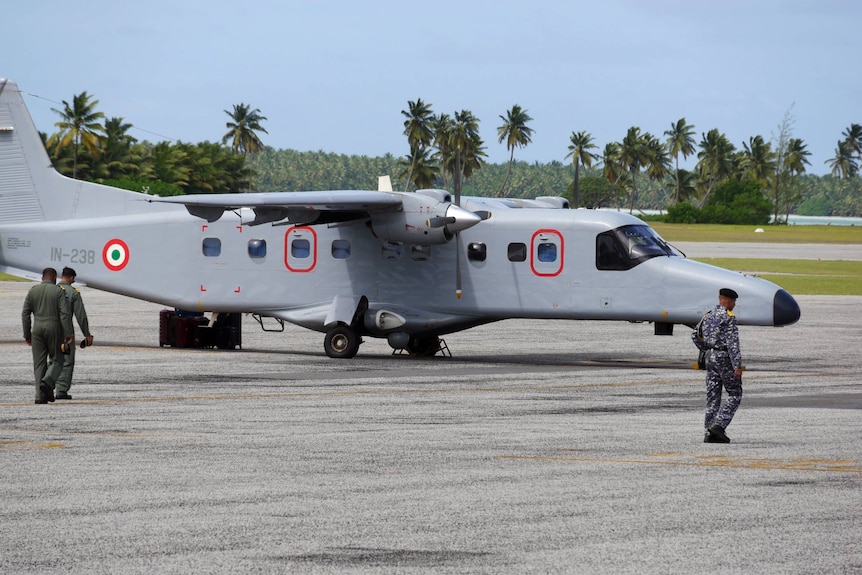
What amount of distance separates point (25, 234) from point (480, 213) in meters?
10.8

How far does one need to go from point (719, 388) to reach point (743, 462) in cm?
153

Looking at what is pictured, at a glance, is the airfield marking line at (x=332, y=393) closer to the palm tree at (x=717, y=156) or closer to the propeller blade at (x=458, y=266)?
the propeller blade at (x=458, y=266)

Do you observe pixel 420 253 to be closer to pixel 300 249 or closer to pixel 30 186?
pixel 300 249

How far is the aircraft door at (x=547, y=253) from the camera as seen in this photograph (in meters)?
24.8

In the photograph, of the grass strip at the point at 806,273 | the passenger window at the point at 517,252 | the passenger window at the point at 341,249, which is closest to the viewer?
the passenger window at the point at 517,252

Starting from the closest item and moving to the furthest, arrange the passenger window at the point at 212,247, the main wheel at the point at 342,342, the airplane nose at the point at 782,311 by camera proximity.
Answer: the airplane nose at the point at 782,311, the main wheel at the point at 342,342, the passenger window at the point at 212,247

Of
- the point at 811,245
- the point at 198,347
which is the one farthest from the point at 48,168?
the point at 811,245

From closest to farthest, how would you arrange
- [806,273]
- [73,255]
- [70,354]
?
[70,354] < [73,255] < [806,273]

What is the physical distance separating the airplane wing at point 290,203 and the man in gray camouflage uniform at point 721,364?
1085cm

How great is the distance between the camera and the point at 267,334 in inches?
1267

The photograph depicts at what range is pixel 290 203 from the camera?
24.0 meters

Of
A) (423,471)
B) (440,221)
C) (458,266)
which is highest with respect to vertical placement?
(440,221)

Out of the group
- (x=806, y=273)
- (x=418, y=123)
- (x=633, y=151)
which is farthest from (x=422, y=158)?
(x=633, y=151)

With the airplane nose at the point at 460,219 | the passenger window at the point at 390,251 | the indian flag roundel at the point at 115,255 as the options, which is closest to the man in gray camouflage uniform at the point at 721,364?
the airplane nose at the point at 460,219
